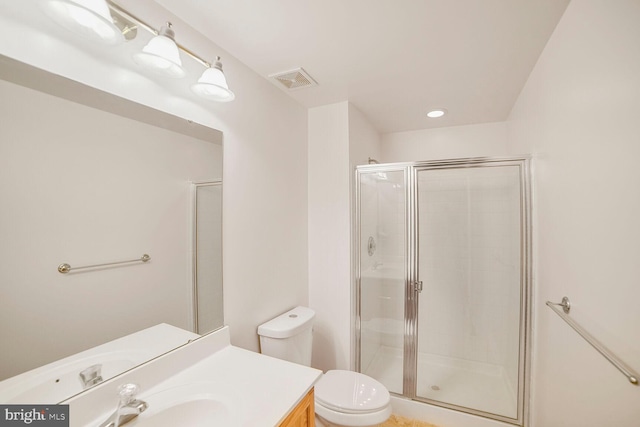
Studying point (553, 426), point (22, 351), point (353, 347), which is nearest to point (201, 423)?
point (22, 351)

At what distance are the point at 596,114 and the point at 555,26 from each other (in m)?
0.65

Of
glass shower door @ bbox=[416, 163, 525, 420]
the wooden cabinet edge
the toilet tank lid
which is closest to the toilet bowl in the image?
the toilet tank lid

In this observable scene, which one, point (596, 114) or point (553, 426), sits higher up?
point (596, 114)

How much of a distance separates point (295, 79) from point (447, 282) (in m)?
2.09

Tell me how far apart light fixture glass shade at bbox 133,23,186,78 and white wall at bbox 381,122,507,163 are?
7.94ft

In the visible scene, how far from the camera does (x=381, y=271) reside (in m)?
2.35

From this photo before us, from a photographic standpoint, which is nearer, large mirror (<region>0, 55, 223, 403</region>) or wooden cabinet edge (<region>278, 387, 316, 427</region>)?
large mirror (<region>0, 55, 223, 403</region>)

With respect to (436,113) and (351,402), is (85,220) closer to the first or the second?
(351,402)

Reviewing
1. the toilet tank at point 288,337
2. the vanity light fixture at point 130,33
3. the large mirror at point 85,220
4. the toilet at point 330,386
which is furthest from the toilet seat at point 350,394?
the vanity light fixture at point 130,33

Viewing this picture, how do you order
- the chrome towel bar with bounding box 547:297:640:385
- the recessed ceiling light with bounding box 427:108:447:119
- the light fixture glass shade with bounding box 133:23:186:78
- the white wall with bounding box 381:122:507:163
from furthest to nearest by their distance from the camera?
the white wall with bounding box 381:122:507:163, the recessed ceiling light with bounding box 427:108:447:119, the light fixture glass shade with bounding box 133:23:186:78, the chrome towel bar with bounding box 547:297:640:385

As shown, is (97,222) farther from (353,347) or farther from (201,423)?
(353,347)

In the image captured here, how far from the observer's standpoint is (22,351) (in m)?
0.74

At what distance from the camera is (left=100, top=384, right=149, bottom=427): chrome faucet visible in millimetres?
Answer: 779

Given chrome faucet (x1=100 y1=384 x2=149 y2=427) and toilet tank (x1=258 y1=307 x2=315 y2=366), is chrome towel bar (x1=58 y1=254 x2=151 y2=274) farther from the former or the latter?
toilet tank (x1=258 y1=307 x2=315 y2=366)
